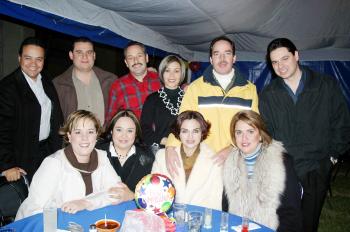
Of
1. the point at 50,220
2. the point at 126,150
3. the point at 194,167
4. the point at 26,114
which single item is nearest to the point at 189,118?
the point at 194,167

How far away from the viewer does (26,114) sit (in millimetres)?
3324

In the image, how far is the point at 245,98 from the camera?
3.31 meters

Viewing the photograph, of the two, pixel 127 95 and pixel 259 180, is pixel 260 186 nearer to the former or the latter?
pixel 259 180

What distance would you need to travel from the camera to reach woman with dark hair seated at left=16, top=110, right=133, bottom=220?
2.38 meters

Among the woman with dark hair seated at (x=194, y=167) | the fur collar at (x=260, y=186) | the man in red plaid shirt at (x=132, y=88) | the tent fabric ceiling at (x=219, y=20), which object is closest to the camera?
the fur collar at (x=260, y=186)

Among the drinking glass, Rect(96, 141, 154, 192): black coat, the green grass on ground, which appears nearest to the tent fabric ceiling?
Rect(96, 141, 154, 192): black coat

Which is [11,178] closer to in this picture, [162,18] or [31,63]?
[31,63]

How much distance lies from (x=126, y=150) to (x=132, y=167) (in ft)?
0.61

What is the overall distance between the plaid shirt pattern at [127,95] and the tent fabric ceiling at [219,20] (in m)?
0.97

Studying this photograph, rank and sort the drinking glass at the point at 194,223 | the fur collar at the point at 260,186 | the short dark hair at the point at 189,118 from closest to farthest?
the drinking glass at the point at 194,223 → the fur collar at the point at 260,186 → the short dark hair at the point at 189,118

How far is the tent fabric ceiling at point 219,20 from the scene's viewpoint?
4.04m

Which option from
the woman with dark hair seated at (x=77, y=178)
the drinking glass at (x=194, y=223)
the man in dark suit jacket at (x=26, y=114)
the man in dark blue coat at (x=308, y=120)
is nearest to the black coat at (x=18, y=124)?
the man in dark suit jacket at (x=26, y=114)

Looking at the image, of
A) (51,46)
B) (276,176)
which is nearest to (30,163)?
(276,176)

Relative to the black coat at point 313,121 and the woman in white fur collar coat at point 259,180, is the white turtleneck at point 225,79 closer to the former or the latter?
the black coat at point 313,121
